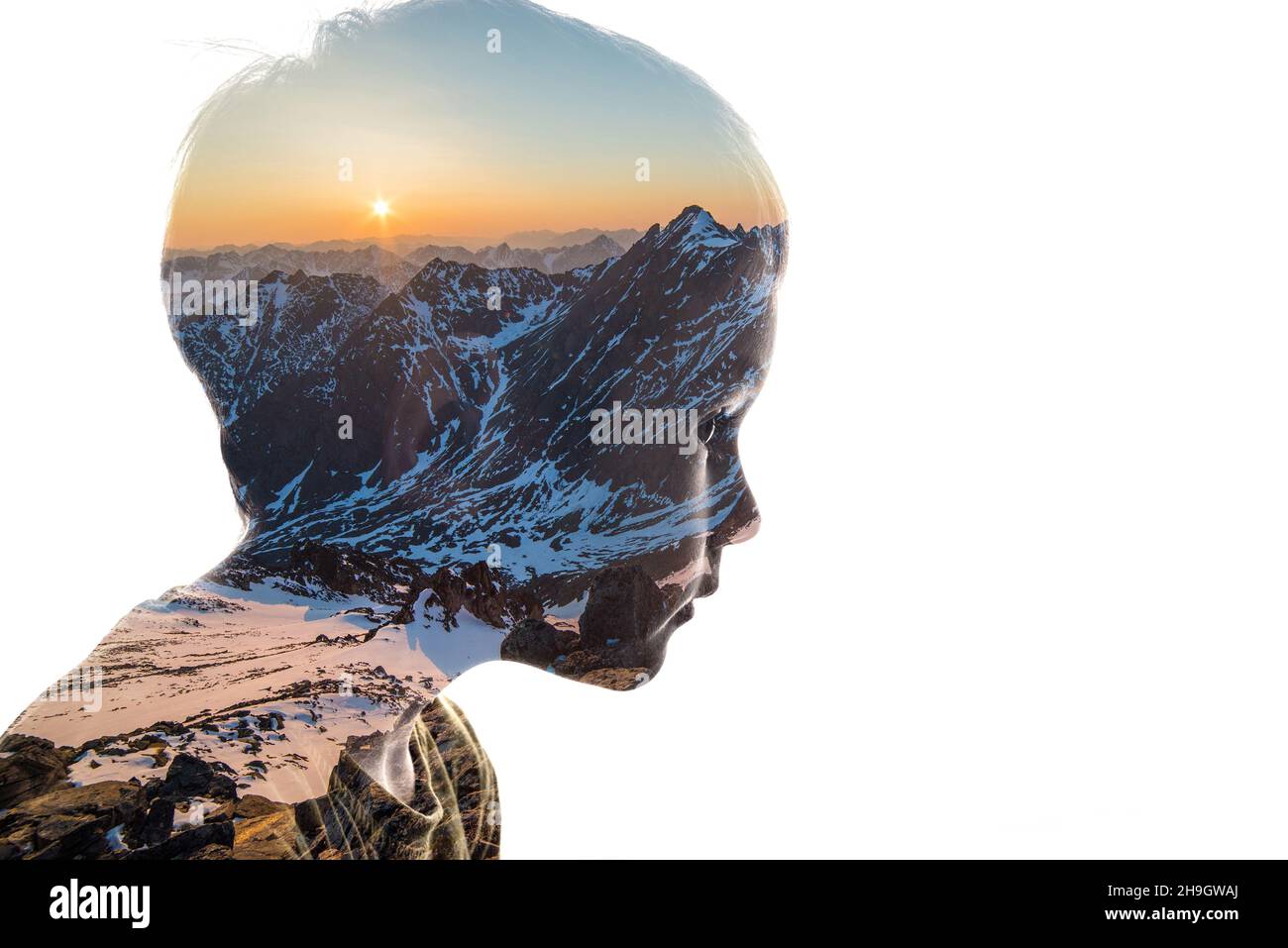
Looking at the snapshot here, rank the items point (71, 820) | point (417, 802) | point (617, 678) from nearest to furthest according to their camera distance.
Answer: point (71, 820), point (617, 678), point (417, 802)

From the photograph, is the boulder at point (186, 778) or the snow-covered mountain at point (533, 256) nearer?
the boulder at point (186, 778)

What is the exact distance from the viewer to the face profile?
6.55ft

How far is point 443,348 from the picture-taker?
207cm

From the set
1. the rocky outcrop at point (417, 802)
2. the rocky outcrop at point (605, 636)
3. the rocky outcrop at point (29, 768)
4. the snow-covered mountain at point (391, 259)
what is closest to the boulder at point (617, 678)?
the rocky outcrop at point (605, 636)

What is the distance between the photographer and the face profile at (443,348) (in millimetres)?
1996

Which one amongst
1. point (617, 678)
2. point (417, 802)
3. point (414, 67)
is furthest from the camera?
point (417, 802)

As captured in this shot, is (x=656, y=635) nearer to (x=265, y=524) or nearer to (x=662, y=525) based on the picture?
(x=662, y=525)

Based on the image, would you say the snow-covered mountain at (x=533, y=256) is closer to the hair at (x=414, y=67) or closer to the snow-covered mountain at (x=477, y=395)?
the snow-covered mountain at (x=477, y=395)

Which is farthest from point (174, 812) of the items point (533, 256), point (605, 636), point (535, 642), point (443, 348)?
point (533, 256)

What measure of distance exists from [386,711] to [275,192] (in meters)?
0.94

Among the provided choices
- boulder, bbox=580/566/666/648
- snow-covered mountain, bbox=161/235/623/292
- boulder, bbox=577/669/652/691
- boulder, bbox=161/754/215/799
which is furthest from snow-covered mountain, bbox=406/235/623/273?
boulder, bbox=161/754/215/799

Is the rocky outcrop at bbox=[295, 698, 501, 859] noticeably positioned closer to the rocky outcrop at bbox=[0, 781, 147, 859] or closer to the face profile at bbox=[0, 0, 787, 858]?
the face profile at bbox=[0, 0, 787, 858]

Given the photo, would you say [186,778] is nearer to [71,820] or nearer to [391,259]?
[71,820]

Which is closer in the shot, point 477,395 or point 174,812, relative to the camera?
point 174,812
